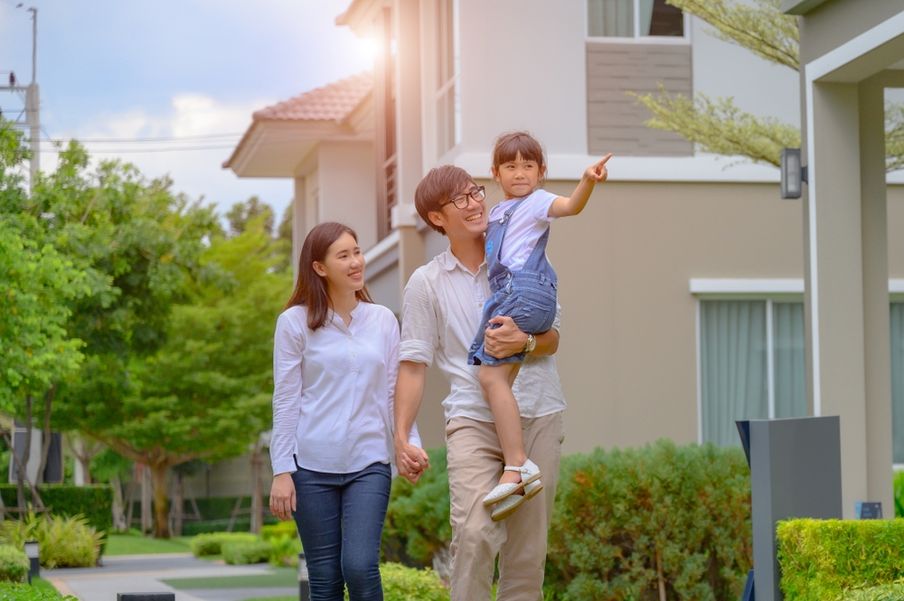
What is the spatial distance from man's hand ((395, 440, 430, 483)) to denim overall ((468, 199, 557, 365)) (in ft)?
1.37

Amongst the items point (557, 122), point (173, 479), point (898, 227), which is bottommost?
point (173, 479)

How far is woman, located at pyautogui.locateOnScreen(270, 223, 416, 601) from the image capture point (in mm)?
5668

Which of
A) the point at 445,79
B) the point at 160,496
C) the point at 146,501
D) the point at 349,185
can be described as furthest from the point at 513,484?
the point at 146,501

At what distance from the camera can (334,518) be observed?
5.73 meters

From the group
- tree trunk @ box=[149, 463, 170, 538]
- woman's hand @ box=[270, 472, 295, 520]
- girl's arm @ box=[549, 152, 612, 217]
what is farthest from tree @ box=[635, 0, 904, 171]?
tree trunk @ box=[149, 463, 170, 538]

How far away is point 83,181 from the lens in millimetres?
20891

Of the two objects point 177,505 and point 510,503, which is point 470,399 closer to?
point 510,503

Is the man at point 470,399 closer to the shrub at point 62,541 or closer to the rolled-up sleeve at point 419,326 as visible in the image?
the rolled-up sleeve at point 419,326

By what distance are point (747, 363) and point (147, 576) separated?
8.89 metres

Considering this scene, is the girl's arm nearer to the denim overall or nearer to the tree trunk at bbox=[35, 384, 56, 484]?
the denim overall

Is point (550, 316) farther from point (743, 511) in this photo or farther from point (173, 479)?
point (173, 479)

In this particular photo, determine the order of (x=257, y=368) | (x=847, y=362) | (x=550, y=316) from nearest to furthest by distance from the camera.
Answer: (x=550, y=316)
(x=847, y=362)
(x=257, y=368)

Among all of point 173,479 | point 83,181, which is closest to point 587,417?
point 83,181

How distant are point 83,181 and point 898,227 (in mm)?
11946
